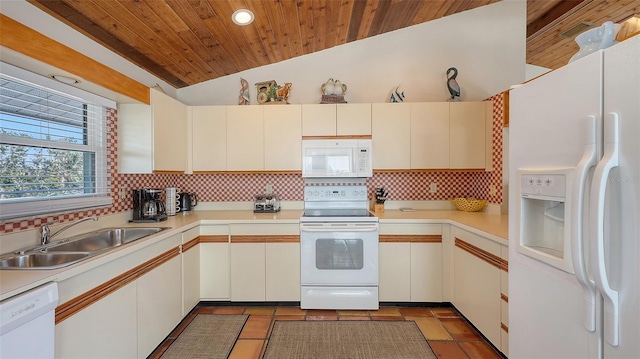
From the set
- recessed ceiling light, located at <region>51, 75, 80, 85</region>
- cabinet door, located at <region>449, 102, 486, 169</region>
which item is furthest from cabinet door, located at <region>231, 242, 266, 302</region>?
cabinet door, located at <region>449, 102, 486, 169</region>

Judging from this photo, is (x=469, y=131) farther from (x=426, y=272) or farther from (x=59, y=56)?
(x=59, y=56)

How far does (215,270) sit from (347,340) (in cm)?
129

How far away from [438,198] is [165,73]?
10.1 ft

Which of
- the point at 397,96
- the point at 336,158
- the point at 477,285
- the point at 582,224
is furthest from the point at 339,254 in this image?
the point at 582,224

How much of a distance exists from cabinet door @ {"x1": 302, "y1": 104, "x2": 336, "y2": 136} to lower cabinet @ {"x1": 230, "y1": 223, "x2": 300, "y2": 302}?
94 cm

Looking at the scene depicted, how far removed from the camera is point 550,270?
106cm

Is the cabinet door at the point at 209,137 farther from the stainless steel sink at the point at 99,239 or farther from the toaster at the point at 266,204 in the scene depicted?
the stainless steel sink at the point at 99,239

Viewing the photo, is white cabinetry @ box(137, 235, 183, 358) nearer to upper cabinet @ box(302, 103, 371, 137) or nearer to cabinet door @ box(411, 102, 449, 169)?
upper cabinet @ box(302, 103, 371, 137)

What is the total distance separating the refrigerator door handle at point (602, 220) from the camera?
2.68 ft

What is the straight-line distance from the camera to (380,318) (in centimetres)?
236

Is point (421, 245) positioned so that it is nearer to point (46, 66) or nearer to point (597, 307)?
point (597, 307)

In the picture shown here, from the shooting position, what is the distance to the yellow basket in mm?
2750

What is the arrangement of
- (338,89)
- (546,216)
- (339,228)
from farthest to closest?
1. (338,89)
2. (339,228)
3. (546,216)

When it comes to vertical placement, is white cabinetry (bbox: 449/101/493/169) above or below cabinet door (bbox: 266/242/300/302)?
above
